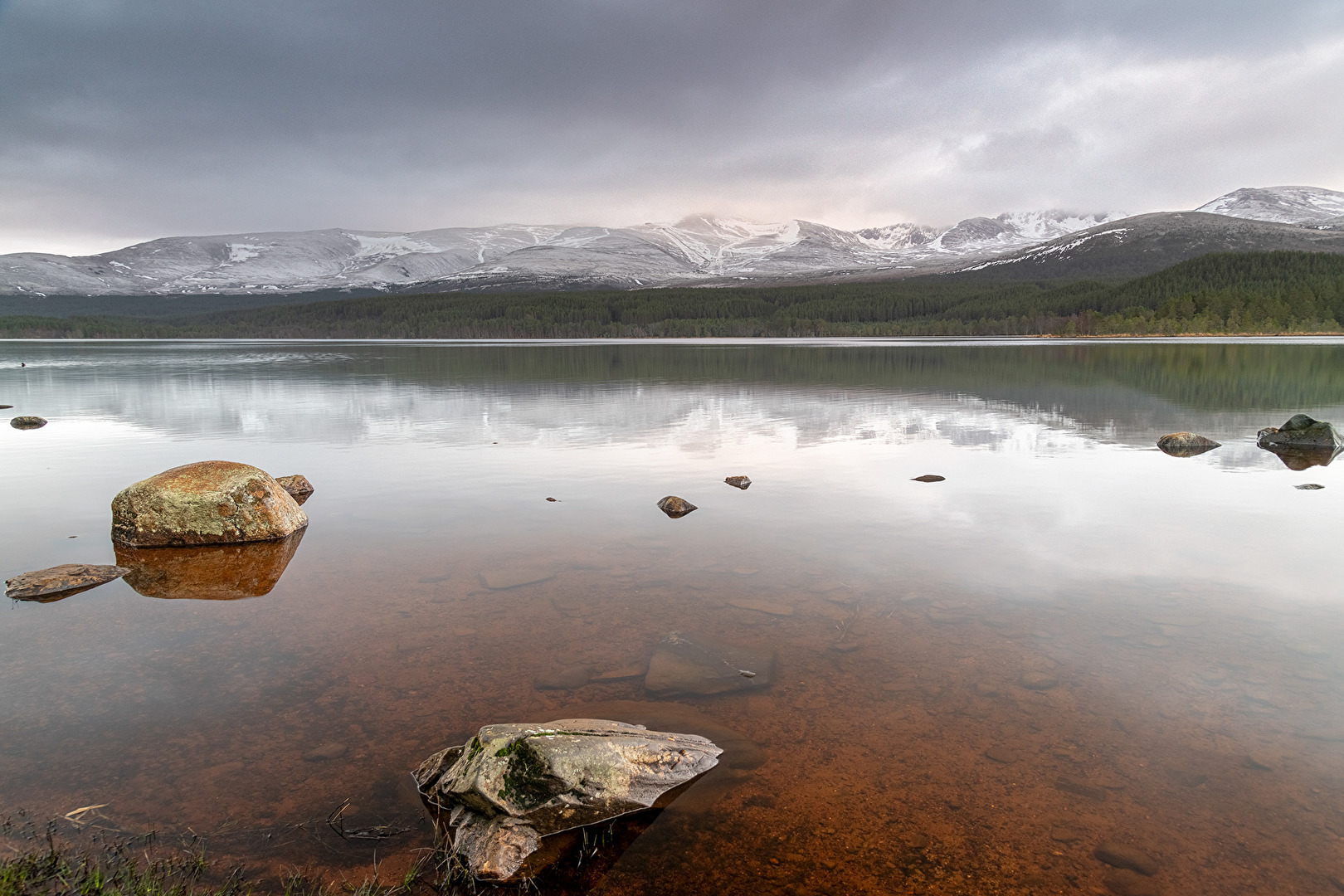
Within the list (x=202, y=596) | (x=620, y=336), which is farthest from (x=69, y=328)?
(x=202, y=596)

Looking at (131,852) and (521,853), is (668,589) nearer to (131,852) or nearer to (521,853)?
(521,853)

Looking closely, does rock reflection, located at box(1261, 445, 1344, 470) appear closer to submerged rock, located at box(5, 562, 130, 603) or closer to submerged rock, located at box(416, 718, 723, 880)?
submerged rock, located at box(416, 718, 723, 880)

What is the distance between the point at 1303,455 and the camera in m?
18.0

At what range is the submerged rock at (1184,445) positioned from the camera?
18.3m

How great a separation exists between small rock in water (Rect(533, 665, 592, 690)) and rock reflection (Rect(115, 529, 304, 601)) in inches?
170

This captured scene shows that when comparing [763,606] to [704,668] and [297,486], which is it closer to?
[704,668]

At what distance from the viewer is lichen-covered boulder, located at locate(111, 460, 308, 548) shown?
10.8 metres

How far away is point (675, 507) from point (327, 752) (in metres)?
7.59

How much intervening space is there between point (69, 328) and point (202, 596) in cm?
21447

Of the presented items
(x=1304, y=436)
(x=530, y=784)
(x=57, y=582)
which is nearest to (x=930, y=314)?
(x=1304, y=436)

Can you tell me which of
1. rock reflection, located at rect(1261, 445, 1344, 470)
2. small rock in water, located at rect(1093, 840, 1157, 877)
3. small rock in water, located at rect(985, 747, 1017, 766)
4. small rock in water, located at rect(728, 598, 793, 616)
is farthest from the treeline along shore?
small rock in water, located at rect(1093, 840, 1157, 877)

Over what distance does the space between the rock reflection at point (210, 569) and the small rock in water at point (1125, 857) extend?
856cm

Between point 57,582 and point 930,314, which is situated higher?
point 930,314

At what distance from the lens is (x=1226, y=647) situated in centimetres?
707
